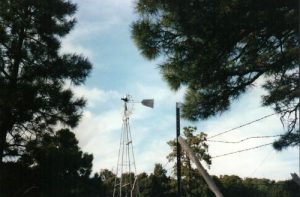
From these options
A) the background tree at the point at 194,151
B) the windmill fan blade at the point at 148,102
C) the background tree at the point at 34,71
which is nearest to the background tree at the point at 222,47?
the windmill fan blade at the point at 148,102

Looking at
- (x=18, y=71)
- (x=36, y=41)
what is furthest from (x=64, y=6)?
(x=18, y=71)

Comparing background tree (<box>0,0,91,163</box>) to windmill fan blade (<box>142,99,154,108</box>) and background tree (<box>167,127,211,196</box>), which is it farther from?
background tree (<box>167,127,211,196</box>)

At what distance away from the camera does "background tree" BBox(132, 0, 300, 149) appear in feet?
27.9

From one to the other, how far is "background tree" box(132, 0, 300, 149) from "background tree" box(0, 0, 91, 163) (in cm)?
731

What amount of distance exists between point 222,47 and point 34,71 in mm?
9039

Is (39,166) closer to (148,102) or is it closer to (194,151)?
(148,102)

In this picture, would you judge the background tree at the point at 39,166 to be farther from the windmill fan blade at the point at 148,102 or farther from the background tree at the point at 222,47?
the background tree at the point at 222,47

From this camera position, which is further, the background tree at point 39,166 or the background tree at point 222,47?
the background tree at point 39,166

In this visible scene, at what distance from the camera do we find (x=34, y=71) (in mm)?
16219

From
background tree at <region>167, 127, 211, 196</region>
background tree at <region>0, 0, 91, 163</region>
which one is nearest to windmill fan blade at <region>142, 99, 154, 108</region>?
background tree at <region>0, 0, 91, 163</region>

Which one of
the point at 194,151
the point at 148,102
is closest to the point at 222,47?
the point at 148,102

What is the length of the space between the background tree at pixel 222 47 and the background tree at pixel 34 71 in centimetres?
731

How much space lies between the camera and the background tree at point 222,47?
8492mm

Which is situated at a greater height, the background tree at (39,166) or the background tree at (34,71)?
the background tree at (34,71)
